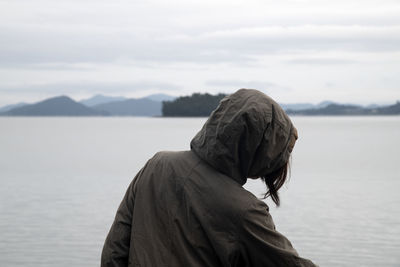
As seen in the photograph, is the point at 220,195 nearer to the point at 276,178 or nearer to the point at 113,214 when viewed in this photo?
the point at 276,178

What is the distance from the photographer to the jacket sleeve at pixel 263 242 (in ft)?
8.49

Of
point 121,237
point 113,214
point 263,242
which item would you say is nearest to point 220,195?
point 263,242

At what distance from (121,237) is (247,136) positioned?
74 centimetres

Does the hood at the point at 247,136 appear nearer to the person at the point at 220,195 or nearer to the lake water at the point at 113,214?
the person at the point at 220,195

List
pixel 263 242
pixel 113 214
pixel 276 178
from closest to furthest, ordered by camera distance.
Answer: pixel 263 242
pixel 276 178
pixel 113 214

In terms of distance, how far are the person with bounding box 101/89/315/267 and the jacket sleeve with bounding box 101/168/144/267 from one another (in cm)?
5

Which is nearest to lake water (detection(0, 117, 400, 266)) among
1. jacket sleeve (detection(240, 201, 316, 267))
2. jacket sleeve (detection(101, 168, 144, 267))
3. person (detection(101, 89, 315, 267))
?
jacket sleeve (detection(101, 168, 144, 267))

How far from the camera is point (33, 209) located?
18.5 m

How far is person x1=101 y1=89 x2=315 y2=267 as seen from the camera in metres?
2.62

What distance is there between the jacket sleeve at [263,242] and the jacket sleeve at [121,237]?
1.88ft

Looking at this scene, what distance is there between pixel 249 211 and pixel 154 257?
504mm

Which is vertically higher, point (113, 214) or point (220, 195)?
point (220, 195)

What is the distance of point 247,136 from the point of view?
104 inches

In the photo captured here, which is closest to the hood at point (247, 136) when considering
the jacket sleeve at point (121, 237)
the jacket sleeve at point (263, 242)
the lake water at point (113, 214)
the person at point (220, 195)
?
the person at point (220, 195)
